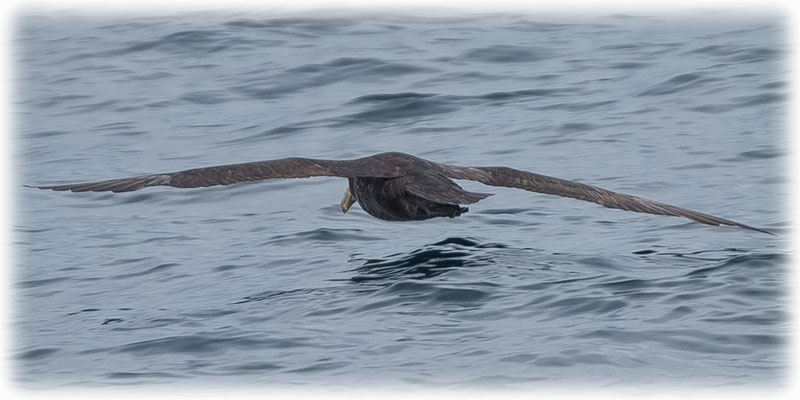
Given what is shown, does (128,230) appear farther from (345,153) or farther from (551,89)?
(551,89)

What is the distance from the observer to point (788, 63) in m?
18.1

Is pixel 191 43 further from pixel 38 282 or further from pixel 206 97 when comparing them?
pixel 38 282

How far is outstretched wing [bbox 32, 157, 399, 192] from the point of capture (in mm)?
10602

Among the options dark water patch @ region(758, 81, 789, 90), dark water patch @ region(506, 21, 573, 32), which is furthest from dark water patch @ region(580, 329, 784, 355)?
dark water patch @ region(506, 21, 573, 32)

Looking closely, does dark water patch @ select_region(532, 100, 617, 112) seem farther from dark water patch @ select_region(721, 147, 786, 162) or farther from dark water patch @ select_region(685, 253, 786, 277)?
dark water patch @ select_region(685, 253, 786, 277)

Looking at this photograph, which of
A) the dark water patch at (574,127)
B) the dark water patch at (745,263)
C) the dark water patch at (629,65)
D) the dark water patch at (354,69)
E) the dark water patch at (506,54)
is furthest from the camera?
the dark water patch at (506,54)

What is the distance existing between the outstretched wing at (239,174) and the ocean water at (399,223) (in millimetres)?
924

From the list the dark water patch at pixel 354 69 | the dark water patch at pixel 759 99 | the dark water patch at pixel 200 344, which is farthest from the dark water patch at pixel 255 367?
the dark water patch at pixel 354 69

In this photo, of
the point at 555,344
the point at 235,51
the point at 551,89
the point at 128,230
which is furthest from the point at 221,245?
the point at 235,51

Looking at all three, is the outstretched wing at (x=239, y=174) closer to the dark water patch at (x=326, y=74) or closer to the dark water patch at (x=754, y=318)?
the dark water patch at (x=754, y=318)

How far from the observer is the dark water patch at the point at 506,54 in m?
19.3

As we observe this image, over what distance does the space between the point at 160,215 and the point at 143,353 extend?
448 centimetres

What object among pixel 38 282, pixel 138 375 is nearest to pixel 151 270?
pixel 38 282

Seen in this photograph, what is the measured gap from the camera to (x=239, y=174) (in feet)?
34.8
